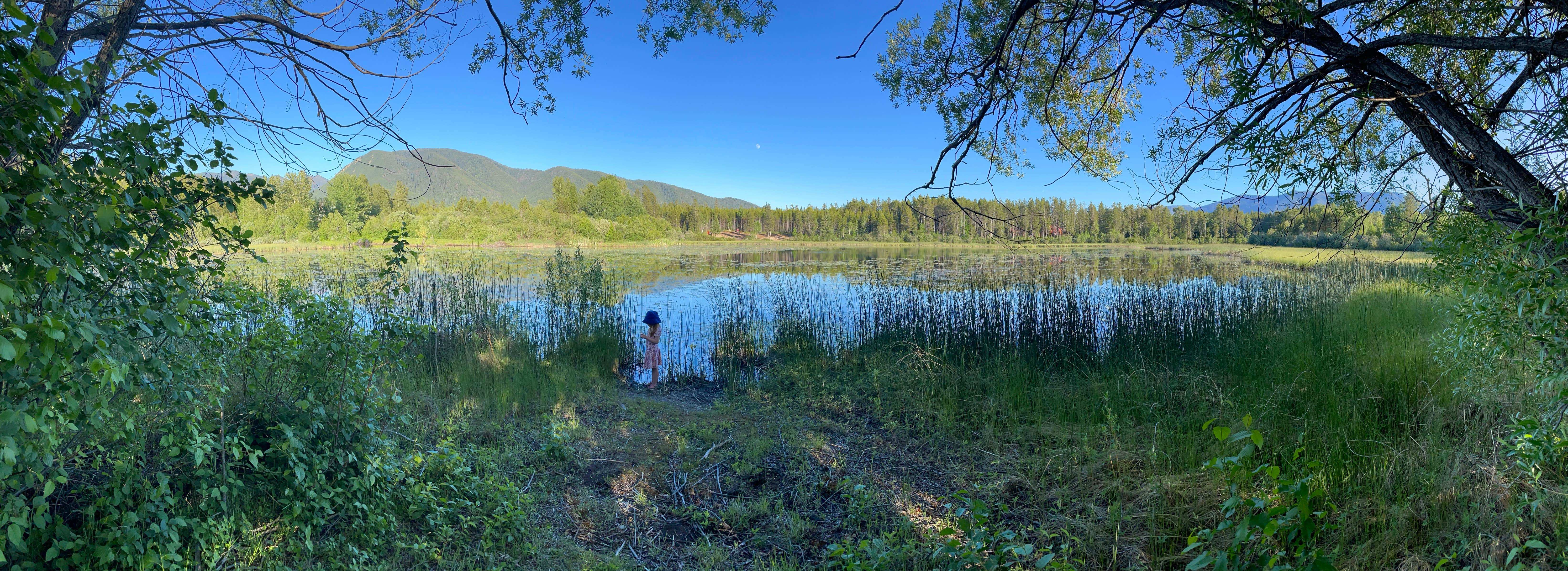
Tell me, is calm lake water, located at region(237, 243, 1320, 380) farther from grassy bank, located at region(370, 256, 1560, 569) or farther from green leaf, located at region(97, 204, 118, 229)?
green leaf, located at region(97, 204, 118, 229)

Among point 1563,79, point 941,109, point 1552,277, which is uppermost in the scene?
point 941,109

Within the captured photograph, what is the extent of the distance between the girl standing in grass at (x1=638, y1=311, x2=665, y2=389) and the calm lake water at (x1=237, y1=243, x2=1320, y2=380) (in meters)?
0.62

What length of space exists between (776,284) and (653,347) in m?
7.70

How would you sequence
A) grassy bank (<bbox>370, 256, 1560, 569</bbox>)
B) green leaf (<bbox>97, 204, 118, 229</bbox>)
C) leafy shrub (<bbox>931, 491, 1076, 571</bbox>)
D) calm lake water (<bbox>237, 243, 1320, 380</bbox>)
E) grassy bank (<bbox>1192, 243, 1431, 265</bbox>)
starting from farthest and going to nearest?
grassy bank (<bbox>1192, 243, 1431, 265</bbox>)
calm lake water (<bbox>237, 243, 1320, 380</bbox>)
grassy bank (<bbox>370, 256, 1560, 569</bbox>)
leafy shrub (<bbox>931, 491, 1076, 571</bbox>)
green leaf (<bbox>97, 204, 118, 229</bbox>)

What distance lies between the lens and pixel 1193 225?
34.5 metres

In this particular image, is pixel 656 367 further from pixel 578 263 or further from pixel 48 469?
pixel 48 469

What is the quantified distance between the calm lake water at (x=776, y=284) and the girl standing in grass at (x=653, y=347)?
62 cm

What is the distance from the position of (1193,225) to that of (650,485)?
1578 inches

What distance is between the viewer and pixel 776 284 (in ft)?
45.2

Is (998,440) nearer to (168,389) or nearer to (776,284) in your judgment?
(168,389)

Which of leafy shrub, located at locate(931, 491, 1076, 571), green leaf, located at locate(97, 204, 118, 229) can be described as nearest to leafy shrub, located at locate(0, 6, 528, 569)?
green leaf, located at locate(97, 204, 118, 229)

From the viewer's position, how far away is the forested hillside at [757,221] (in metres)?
3.53

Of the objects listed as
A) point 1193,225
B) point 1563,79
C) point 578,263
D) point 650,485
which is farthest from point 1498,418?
point 1193,225

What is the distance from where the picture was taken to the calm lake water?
283 inches
